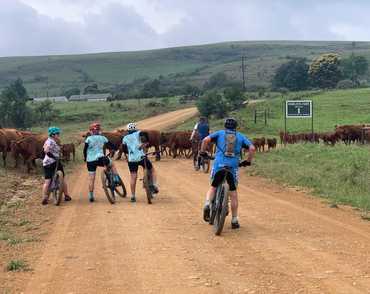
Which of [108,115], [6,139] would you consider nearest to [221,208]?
[6,139]

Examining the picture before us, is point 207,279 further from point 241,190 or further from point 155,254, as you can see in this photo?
point 241,190

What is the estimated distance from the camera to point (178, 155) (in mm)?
29703

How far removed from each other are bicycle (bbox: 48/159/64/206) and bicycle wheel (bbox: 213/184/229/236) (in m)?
5.01

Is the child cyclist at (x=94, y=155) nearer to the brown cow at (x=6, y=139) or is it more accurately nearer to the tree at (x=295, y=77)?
the brown cow at (x=6, y=139)

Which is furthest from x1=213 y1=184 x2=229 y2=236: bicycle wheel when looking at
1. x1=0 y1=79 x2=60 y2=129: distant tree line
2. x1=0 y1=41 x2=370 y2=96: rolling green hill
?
x1=0 y1=41 x2=370 y2=96: rolling green hill

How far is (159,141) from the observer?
1146 inches

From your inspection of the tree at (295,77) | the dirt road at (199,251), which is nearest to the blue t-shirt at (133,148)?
the dirt road at (199,251)

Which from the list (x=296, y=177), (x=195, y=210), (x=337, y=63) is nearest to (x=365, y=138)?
(x=296, y=177)

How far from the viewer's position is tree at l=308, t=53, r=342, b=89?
99.9 meters

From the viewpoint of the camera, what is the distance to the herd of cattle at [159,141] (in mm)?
21156

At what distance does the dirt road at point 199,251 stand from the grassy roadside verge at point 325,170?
1124mm

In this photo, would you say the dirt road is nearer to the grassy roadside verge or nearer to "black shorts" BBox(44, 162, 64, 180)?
→ "black shorts" BBox(44, 162, 64, 180)

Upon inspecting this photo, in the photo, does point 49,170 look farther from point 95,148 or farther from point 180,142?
point 180,142

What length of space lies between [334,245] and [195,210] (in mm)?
4180
